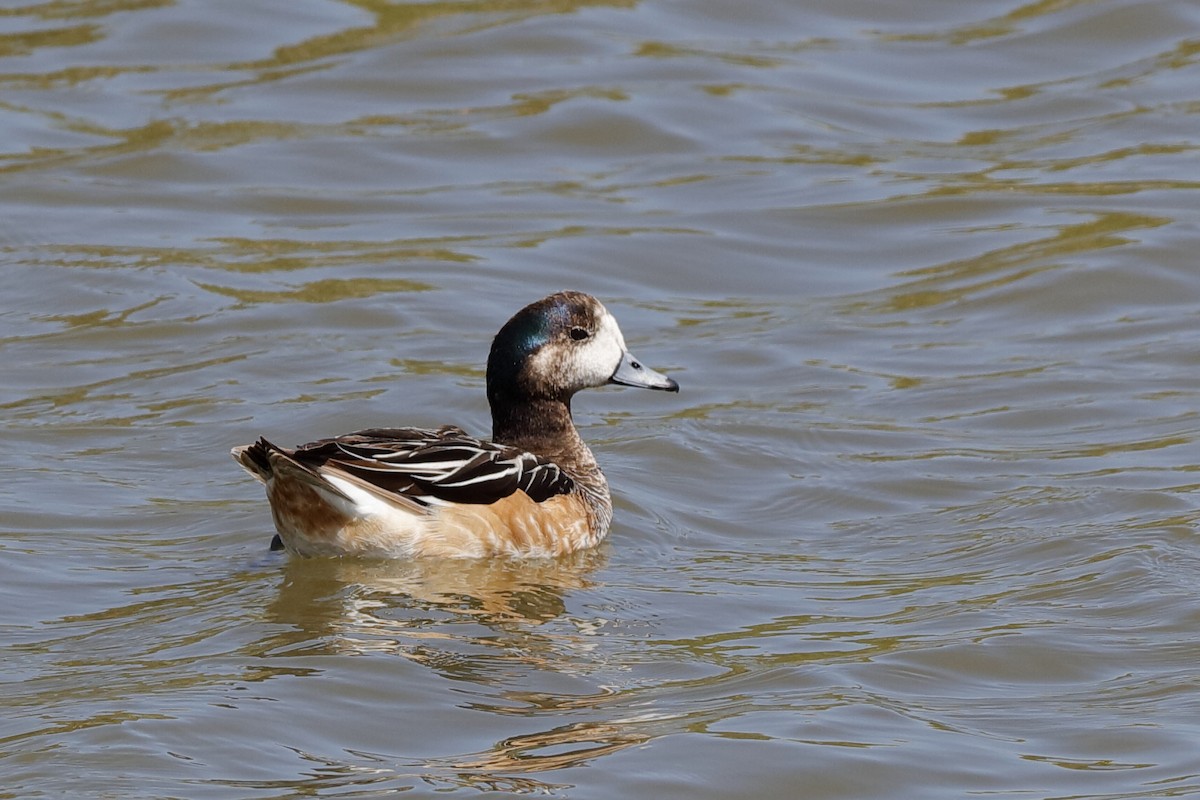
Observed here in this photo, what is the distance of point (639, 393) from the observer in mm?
11414

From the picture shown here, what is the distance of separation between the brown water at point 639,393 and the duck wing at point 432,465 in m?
0.33

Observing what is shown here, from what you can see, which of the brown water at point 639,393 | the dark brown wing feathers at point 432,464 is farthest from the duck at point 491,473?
the brown water at point 639,393

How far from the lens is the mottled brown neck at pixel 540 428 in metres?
9.50

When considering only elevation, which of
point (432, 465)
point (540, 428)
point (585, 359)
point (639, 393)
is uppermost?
point (585, 359)

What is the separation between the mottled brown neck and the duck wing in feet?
2.07

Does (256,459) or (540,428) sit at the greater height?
(256,459)

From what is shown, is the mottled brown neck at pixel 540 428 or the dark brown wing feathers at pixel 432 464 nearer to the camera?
the dark brown wing feathers at pixel 432 464

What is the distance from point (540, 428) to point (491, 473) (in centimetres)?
96

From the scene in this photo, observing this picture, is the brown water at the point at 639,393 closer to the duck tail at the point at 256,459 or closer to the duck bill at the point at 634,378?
the duck tail at the point at 256,459

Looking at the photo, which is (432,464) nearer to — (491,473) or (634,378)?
(491,473)

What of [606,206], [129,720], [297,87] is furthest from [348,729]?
[297,87]

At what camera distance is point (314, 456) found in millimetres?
8047

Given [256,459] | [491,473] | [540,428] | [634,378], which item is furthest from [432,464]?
[634,378]

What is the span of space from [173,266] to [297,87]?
3630mm
